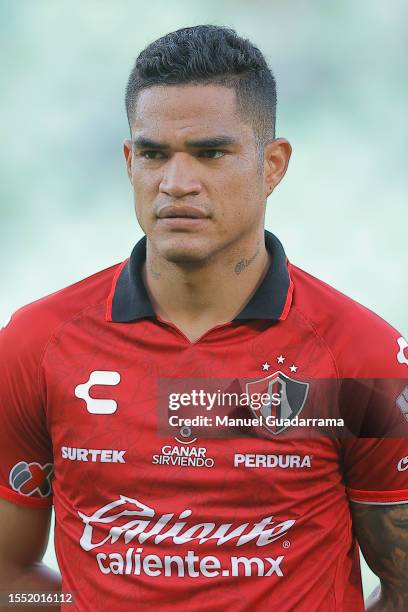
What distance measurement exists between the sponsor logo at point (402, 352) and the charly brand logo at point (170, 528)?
73cm

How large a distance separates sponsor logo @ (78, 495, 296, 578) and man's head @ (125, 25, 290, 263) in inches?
37.6

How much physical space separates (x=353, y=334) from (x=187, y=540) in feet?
3.21

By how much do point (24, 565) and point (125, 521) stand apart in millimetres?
748

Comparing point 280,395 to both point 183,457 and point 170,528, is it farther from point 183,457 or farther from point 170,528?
point 170,528

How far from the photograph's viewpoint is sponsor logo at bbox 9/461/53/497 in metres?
3.96

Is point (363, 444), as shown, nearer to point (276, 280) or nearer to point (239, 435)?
point (239, 435)

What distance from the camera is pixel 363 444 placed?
12.0 feet

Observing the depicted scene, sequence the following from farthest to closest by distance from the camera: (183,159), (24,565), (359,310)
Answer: (24,565), (359,310), (183,159)

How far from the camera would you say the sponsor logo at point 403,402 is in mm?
3707

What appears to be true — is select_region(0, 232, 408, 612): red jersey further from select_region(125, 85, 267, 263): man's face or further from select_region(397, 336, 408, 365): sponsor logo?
select_region(125, 85, 267, 263): man's face

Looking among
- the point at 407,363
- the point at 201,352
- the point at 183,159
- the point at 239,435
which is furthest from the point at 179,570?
the point at 183,159

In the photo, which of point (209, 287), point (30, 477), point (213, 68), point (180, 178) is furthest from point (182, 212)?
point (30, 477)

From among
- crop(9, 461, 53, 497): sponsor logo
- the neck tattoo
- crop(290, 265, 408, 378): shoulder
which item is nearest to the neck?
the neck tattoo

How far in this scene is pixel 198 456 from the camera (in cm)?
363
